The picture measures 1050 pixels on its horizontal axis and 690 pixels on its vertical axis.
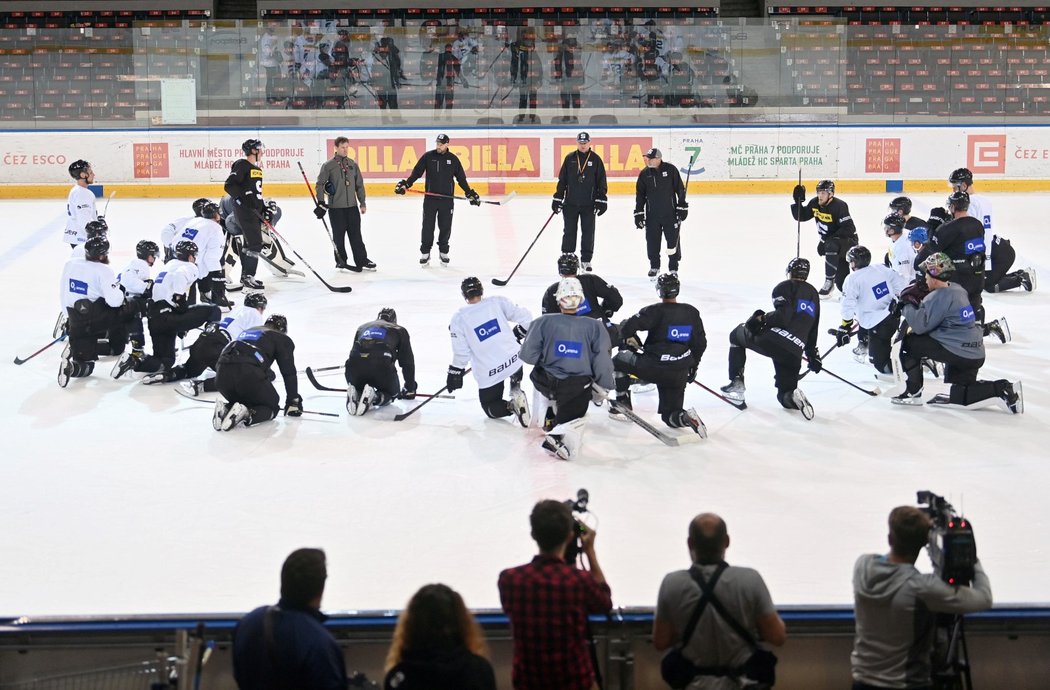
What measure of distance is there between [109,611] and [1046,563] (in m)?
4.30

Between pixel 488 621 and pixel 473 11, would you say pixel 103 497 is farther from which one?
pixel 473 11

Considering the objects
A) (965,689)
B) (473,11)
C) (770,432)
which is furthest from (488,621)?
(473,11)

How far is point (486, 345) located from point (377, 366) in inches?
30.2

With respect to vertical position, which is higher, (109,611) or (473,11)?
(473,11)

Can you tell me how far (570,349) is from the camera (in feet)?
25.6

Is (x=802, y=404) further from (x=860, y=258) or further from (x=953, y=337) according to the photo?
(x=860, y=258)

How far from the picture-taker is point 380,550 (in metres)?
6.35

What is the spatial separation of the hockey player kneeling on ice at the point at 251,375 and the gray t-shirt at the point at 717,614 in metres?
4.79

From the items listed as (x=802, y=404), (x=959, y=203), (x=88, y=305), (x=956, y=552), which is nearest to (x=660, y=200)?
(x=959, y=203)

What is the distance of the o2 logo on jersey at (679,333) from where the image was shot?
8172mm

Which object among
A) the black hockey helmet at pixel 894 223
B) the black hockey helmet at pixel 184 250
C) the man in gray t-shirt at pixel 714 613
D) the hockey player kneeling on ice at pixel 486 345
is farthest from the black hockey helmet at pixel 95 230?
Answer: the man in gray t-shirt at pixel 714 613

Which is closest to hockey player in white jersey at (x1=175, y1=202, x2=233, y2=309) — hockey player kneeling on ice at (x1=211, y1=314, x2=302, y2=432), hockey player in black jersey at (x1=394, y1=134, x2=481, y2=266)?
hockey player kneeling on ice at (x1=211, y1=314, x2=302, y2=432)

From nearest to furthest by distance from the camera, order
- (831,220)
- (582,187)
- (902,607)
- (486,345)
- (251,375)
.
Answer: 1. (902,607)
2. (251,375)
3. (486,345)
4. (831,220)
5. (582,187)

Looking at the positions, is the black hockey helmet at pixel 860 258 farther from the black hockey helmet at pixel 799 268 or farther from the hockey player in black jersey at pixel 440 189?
the hockey player in black jersey at pixel 440 189
